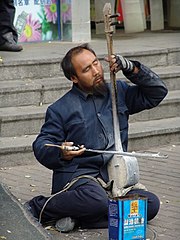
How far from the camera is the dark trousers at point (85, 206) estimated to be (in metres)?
5.16

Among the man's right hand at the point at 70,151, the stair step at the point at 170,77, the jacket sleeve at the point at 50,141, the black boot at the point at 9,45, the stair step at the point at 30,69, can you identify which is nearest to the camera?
the man's right hand at the point at 70,151

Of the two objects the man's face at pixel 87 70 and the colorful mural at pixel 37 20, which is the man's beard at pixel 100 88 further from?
the colorful mural at pixel 37 20

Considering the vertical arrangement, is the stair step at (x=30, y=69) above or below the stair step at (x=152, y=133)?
above

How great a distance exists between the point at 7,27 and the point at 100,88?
10.6ft

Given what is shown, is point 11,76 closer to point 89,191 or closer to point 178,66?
point 178,66

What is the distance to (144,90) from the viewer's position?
5277 millimetres

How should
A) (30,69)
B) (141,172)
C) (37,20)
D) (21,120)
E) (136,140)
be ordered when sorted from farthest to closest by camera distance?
(37,20) < (30,69) < (136,140) < (21,120) < (141,172)

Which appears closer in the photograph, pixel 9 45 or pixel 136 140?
pixel 136 140

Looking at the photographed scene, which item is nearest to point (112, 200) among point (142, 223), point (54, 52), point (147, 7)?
point (142, 223)

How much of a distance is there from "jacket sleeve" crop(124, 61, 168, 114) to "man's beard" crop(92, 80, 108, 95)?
16cm

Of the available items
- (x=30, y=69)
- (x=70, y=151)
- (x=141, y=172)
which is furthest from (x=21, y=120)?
(x=70, y=151)

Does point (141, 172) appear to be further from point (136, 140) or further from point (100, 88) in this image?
point (100, 88)

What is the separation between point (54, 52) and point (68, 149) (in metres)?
3.71

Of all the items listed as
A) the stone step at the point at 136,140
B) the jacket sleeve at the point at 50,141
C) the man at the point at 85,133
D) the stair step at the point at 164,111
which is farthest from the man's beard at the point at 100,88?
the stair step at the point at 164,111
